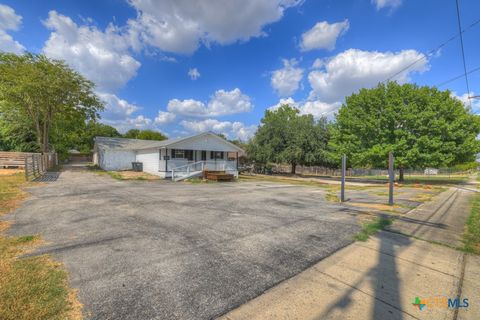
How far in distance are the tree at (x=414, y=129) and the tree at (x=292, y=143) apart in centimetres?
578

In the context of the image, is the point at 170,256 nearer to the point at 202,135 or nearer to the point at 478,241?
the point at 478,241

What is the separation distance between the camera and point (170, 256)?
12.3 ft

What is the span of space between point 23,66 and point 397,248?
102ft

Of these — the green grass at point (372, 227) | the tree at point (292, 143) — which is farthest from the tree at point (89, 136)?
the green grass at point (372, 227)

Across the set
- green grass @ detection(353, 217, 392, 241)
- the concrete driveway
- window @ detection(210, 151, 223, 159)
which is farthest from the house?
green grass @ detection(353, 217, 392, 241)

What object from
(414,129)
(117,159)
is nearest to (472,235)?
(414,129)

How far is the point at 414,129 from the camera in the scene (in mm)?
20969

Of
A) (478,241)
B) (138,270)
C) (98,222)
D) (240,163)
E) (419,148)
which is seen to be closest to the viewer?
(138,270)

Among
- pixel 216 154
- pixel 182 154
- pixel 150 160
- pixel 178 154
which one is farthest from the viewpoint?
pixel 216 154

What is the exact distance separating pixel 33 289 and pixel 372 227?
661 cm

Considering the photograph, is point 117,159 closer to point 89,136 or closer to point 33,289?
point 33,289

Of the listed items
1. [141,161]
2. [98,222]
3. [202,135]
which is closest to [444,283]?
[98,222]

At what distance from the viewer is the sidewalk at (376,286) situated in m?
2.49

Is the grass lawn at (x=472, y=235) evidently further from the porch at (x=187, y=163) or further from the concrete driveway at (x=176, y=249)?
the porch at (x=187, y=163)
